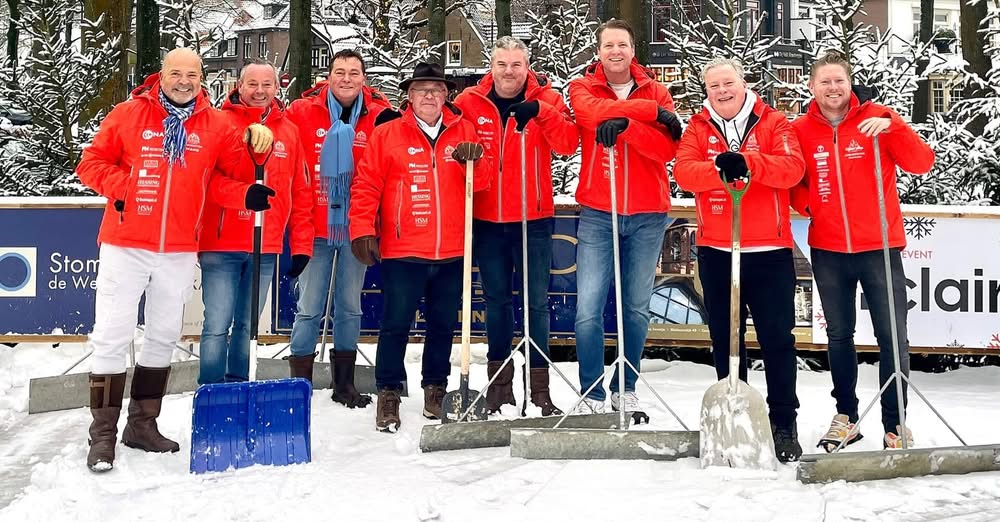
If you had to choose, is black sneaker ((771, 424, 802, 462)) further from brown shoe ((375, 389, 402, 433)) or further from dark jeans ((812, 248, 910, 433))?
brown shoe ((375, 389, 402, 433))

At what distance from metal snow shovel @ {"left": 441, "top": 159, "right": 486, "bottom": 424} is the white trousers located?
1.47m

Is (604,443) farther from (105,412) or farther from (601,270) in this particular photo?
(105,412)

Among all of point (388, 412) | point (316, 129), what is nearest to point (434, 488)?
point (388, 412)

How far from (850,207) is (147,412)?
3934 millimetres

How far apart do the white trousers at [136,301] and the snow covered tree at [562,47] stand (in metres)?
5.90

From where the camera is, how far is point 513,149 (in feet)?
18.7

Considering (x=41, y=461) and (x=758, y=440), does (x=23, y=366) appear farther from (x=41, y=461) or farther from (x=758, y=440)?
(x=758, y=440)

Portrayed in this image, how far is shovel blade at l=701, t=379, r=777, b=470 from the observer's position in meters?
4.48

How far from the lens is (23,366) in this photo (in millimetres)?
7648

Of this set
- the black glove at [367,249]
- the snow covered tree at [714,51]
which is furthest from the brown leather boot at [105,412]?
the snow covered tree at [714,51]

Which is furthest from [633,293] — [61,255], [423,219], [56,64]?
[56,64]

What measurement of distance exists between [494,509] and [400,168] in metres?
2.19

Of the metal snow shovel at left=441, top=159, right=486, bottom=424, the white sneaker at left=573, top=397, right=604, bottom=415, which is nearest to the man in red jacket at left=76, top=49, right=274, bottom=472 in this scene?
the metal snow shovel at left=441, top=159, right=486, bottom=424

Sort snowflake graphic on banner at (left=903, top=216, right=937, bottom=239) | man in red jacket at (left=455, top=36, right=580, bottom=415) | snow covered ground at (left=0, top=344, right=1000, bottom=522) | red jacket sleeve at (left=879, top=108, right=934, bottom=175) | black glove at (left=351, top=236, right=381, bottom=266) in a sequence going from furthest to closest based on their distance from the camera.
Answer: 1. snowflake graphic on banner at (left=903, top=216, right=937, bottom=239)
2. man in red jacket at (left=455, top=36, right=580, bottom=415)
3. black glove at (left=351, top=236, right=381, bottom=266)
4. red jacket sleeve at (left=879, top=108, right=934, bottom=175)
5. snow covered ground at (left=0, top=344, right=1000, bottom=522)
